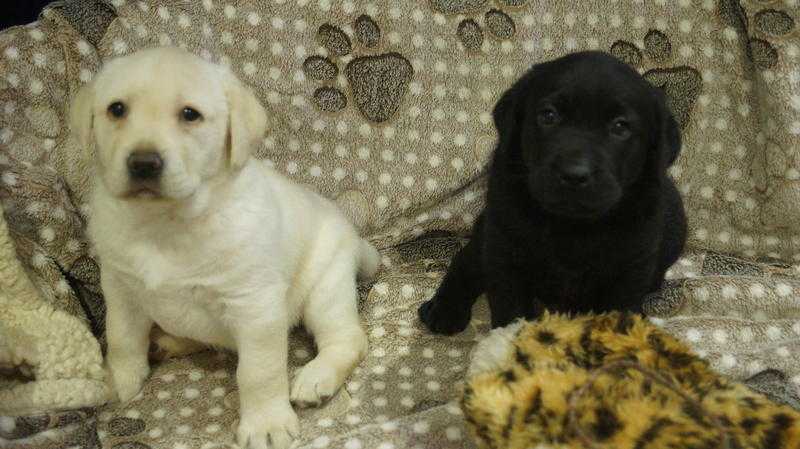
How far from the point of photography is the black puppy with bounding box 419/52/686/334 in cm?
148

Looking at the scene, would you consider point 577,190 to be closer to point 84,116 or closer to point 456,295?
point 456,295

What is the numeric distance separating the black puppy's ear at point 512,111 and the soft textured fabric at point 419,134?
0.59m

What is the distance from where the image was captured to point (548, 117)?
61.3 inches

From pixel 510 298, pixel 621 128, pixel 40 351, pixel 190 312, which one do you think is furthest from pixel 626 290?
pixel 40 351

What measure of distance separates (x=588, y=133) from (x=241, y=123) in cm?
72

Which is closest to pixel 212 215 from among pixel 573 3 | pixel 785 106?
pixel 573 3

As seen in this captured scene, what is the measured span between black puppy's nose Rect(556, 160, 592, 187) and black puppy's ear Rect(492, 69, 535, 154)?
234 mm

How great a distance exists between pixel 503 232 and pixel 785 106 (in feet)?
3.58

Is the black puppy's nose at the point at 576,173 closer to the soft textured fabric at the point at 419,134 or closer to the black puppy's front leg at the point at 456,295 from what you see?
the black puppy's front leg at the point at 456,295

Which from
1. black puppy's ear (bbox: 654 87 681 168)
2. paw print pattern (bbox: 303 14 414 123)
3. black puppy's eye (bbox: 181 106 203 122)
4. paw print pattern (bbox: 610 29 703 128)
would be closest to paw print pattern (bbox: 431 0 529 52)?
paw print pattern (bbox: 303 14 414 123)

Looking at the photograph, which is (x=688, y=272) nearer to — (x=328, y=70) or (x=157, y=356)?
(x=328, y=70)

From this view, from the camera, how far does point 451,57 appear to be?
223 centimetres

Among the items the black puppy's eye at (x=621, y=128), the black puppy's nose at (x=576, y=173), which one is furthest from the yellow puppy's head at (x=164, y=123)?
the black puppy's eye at (x=621, y=128)

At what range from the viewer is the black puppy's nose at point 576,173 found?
1.42m
